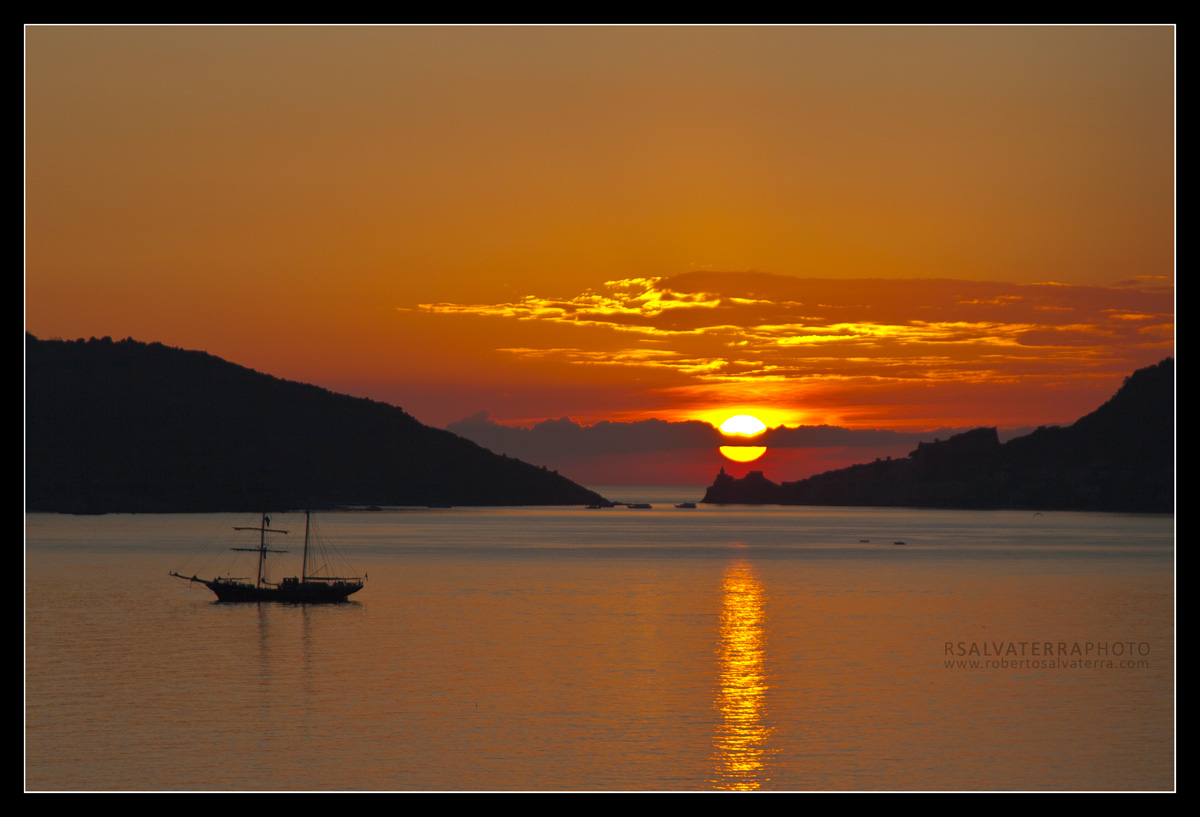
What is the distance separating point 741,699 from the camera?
50.7 meters

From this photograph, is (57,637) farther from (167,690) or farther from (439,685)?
(439,685)

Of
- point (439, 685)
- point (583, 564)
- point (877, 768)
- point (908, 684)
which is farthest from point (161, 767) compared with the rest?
point (583, 564)

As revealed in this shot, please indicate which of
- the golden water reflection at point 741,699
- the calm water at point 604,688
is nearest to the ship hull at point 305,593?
the calm water at point 604,688

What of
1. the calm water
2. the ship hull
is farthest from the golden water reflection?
the ship hull

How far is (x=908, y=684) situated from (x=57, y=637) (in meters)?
48.3

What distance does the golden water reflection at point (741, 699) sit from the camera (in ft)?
127

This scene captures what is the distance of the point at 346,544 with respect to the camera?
187m

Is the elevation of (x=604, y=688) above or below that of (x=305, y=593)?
below

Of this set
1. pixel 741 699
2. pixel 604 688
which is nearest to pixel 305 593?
pixel 604 688

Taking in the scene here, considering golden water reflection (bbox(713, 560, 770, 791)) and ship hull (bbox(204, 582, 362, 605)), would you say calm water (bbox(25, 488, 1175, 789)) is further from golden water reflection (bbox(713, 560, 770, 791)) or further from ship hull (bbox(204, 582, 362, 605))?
ship hull (bbox(204, 582, 362, 605))

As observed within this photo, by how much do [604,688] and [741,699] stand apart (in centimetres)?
610

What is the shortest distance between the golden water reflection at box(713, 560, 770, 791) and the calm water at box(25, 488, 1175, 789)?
158 millimetres

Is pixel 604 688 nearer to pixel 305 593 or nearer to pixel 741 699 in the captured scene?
pixel 741 699

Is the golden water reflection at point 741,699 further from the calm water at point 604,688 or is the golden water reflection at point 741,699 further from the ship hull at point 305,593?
the ship hull at point 305,593
